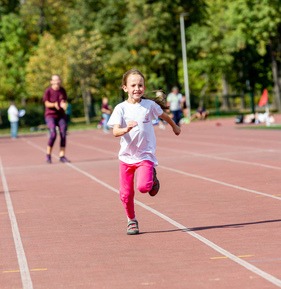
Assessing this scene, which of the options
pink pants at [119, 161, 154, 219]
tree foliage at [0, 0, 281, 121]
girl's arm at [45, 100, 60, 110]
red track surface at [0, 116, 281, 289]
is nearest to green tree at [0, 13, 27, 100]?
tree foliage at [0, 0, 281, 121]

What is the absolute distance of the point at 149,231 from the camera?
1086cm

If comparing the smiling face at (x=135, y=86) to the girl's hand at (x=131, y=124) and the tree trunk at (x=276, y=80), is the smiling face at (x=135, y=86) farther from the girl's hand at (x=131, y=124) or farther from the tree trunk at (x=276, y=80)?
the tree trunk at (x=276, y=80)

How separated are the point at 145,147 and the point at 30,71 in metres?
74.8

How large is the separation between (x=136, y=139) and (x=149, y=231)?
3.25 ft

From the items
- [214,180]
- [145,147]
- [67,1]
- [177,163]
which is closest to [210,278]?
[145,147]

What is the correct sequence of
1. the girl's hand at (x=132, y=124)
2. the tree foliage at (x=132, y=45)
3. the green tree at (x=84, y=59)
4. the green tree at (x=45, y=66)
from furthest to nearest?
the green tree at (x=45, y=66) < the green tree at (x=84, y=59) < the tree foliage at (x=132, y=45) < the girl's hand at (x=132, y=124)

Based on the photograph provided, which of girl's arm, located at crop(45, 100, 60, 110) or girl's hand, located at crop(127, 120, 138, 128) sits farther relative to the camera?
girl's arm, located at crop(45, 100, 60, 110)

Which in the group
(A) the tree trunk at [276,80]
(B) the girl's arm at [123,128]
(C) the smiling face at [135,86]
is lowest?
(A) the tree trunk at [276,80]

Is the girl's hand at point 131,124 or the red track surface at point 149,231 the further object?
the girl's hand at point 131,124

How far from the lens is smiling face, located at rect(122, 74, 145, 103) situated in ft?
33.8

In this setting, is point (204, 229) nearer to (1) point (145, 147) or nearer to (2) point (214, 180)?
(1) point (145, 147)

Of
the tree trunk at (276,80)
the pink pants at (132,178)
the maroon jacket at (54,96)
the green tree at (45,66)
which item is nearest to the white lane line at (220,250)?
the pink pants at (132,178)

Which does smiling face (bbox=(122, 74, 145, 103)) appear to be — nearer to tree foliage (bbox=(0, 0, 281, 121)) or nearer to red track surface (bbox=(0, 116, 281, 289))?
red track surface (bbox=(0, 116, 281, 289))

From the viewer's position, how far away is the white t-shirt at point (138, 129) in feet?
34.5
